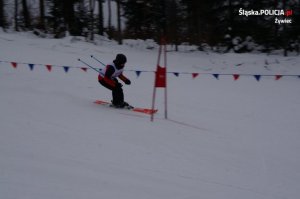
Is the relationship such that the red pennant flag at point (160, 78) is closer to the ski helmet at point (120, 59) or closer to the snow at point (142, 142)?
the snow at point (142, 142)

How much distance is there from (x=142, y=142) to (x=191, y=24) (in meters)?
25.2

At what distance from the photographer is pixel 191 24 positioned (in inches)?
1210

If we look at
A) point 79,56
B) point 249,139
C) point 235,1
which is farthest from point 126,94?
point 235,1

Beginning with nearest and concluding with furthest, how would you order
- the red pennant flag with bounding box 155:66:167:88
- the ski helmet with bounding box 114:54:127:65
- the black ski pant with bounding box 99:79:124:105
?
the red pennant flag with bounding box 155:66:167:88 → the ski helmet with bounding box 114:54:127:65 → the black ski pant with bounding box 99:79:124:105

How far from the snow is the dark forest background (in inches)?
456

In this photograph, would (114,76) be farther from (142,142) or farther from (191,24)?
(191,24)

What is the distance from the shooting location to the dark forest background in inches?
1021

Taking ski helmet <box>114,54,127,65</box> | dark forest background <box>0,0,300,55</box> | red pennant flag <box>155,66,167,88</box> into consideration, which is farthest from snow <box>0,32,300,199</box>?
dark forest background <box>0,0,300,55</box>

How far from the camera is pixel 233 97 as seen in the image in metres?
13.8

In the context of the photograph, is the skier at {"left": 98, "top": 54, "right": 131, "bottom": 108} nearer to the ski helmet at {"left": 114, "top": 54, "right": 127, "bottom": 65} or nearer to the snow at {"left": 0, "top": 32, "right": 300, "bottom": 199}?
the ski helmet at {"left": 114, "top": 54, "right": 127, "bottom": 65}

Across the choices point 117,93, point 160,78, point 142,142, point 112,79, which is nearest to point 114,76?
point 112,79

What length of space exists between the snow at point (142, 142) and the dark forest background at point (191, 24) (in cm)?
1158

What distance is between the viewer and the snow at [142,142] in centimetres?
491

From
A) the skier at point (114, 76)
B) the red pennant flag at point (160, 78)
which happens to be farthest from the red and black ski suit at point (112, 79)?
the red pennant flag at point (160, 78)
